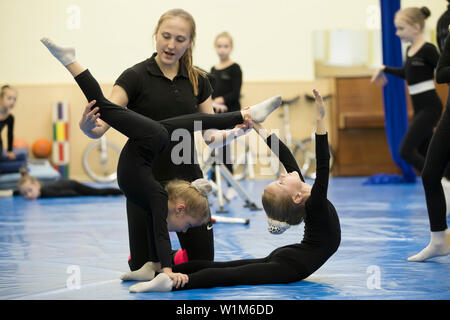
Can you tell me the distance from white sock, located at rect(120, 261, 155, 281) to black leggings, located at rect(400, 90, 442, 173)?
393 centimetres

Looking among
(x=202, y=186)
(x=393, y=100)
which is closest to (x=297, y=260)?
(x=202, y=186)

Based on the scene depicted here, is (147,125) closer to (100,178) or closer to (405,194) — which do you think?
(405,194)

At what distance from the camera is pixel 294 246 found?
2.87 meters

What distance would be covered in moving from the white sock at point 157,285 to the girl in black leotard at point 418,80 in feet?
13.0

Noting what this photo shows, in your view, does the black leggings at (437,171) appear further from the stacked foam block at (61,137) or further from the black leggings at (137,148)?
the stacked foam block at (61,137)

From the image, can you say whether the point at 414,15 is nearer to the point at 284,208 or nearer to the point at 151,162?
the point at 284,208

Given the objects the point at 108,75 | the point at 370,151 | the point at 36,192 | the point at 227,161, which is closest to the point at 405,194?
the point at 227,161

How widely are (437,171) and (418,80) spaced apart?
3.01 metres

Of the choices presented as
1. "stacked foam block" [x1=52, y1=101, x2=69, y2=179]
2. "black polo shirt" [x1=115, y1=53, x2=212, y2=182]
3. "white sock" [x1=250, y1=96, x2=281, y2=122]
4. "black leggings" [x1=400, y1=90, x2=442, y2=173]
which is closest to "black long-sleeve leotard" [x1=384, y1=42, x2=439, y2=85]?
"black leggings" [x1=400, y1=90, x2=442, y2=173]

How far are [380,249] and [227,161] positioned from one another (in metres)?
3.23

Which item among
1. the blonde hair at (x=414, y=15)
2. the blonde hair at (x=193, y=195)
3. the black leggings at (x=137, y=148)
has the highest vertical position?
the blonde hair at (x=414, y=15)

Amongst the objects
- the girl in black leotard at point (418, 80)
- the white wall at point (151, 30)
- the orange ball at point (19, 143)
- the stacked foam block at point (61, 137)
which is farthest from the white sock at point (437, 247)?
the stacked foam block at point (61, 137)

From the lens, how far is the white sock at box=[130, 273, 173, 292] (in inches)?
101

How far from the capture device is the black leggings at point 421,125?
6102 millimetres
